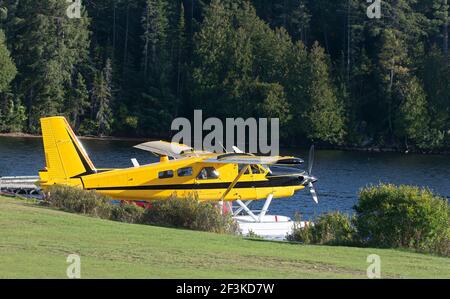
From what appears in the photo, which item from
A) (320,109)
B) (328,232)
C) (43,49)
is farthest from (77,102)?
(328,232)

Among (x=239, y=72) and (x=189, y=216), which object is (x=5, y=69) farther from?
(x=189, y=216)

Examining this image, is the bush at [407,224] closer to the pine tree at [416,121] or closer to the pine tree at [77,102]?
the pine tree at [416,121]

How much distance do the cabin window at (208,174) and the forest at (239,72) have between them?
46.2 metres

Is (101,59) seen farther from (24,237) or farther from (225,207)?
(24,237)

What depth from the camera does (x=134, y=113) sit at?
267 feet

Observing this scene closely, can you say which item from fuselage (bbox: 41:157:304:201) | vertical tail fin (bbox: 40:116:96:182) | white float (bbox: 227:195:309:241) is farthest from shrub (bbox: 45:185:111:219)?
white float (bbox: 227:195:309:241)

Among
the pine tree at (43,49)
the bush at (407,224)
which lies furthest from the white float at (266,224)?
the pine tree at (43,49)

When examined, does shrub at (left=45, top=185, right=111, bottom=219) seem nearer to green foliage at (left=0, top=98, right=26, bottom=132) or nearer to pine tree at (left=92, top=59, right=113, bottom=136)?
green foliage at (left=0, top=98, right=26, bottom=132)

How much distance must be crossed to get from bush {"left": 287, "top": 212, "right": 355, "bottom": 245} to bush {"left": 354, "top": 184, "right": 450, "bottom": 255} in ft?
1.76

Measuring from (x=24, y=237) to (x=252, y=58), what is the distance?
205ft

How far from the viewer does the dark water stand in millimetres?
45556

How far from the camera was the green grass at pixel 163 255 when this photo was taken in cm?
1590

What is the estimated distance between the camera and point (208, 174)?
1228 inches
